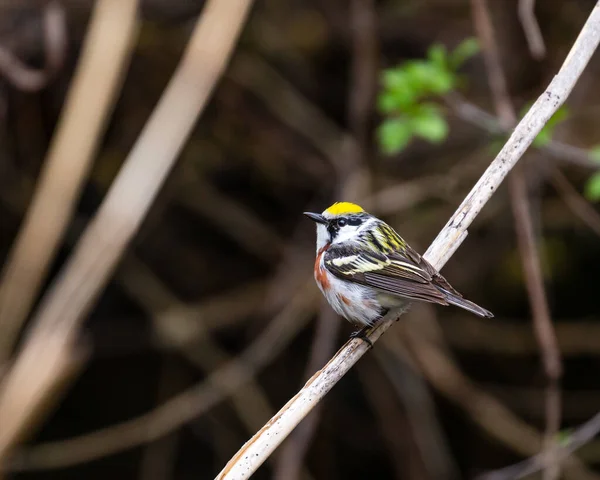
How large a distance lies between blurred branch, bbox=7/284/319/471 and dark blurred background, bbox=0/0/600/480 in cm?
2

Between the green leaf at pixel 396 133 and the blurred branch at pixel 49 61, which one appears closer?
the green leaf at pixel 396 133

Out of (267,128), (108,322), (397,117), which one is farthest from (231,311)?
(397,117)

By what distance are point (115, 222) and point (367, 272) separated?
3.73ft

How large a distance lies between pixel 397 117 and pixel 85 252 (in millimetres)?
1987

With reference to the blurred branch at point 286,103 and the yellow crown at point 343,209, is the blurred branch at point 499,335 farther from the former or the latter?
the yellow crown at point 343,209

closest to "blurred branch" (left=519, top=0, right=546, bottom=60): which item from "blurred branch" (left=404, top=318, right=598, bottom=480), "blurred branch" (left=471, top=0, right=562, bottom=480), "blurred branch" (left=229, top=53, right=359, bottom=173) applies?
"blurred branch" (left=471, top=0, right=562, bottom=480)

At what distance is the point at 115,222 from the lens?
3.22m

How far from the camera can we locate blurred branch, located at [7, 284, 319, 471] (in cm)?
590

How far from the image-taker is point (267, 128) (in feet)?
20.1

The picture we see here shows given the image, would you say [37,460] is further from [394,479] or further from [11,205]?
[394,479]

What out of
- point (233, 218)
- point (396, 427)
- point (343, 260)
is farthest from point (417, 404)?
point (343, 260)

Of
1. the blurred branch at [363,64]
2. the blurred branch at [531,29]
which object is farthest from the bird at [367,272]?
the blurred branch at [363,64]

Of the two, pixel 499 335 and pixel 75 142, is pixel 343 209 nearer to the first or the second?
pixel 75 142

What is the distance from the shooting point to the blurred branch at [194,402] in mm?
5898
